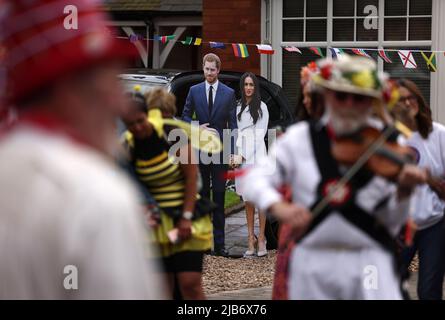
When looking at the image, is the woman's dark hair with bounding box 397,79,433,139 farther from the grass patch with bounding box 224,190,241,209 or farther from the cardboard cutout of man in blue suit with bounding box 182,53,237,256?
the grass patch with bounding box 224,190,241,209

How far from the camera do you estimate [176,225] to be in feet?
21.1

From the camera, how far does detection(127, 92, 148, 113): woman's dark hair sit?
6395mm

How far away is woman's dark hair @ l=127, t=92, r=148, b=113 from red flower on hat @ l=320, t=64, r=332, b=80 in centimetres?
188

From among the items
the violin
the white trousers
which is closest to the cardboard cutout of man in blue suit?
the white trousers

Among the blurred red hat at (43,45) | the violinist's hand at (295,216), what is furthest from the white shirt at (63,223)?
the violinist's hand at (295,216)

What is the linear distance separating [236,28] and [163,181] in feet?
37.3

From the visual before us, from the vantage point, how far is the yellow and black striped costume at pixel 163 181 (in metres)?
6.36

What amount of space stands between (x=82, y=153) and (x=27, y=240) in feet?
0.67

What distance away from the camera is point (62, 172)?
2018 mm

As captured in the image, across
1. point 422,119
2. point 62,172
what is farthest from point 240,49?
point 62,172

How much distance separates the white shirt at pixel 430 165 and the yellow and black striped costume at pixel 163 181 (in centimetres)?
154

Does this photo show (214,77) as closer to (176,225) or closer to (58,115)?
(176,225)

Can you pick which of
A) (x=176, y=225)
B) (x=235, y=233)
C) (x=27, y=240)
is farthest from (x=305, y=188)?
(x=235, y=233)

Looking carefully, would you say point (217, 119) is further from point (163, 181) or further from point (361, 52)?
point (163, 181)
